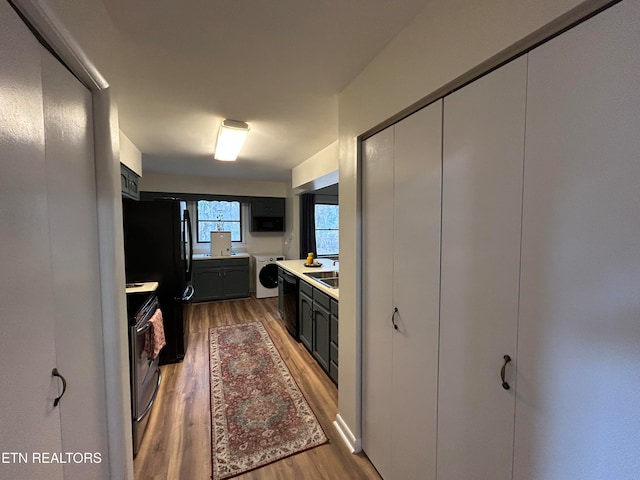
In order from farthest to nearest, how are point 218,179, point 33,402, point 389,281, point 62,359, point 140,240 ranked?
1. point 218,179
2. point 140,240
3. point 389,281
4. point 62,359
5. point 33,402

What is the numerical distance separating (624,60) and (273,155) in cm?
329

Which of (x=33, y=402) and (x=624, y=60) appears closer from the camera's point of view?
(x=624, y=60)

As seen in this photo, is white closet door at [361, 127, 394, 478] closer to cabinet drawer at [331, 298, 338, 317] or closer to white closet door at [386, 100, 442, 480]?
white closet door at [386, 100, 442, 480]

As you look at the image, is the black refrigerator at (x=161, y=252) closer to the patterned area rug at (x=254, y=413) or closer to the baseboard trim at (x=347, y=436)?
the patterned area rug at (x=254, y=413)

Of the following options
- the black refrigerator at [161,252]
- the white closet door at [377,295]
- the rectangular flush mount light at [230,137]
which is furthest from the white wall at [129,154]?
the white closet door at [377,295]

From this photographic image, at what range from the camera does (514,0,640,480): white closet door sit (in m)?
0.65

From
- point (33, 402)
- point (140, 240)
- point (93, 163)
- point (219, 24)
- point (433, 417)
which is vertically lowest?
point (433, 417)

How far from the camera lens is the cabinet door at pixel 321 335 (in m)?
2.65

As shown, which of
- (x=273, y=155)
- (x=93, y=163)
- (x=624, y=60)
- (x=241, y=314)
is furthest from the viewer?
(x=241, y=314)

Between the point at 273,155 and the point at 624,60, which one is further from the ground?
the point at 273,155

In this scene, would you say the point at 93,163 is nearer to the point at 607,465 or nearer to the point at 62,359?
the point at 62,359

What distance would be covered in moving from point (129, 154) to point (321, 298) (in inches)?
102

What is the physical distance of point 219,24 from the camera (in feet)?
4.11

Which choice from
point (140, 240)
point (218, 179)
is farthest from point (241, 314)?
point (218, 179)
